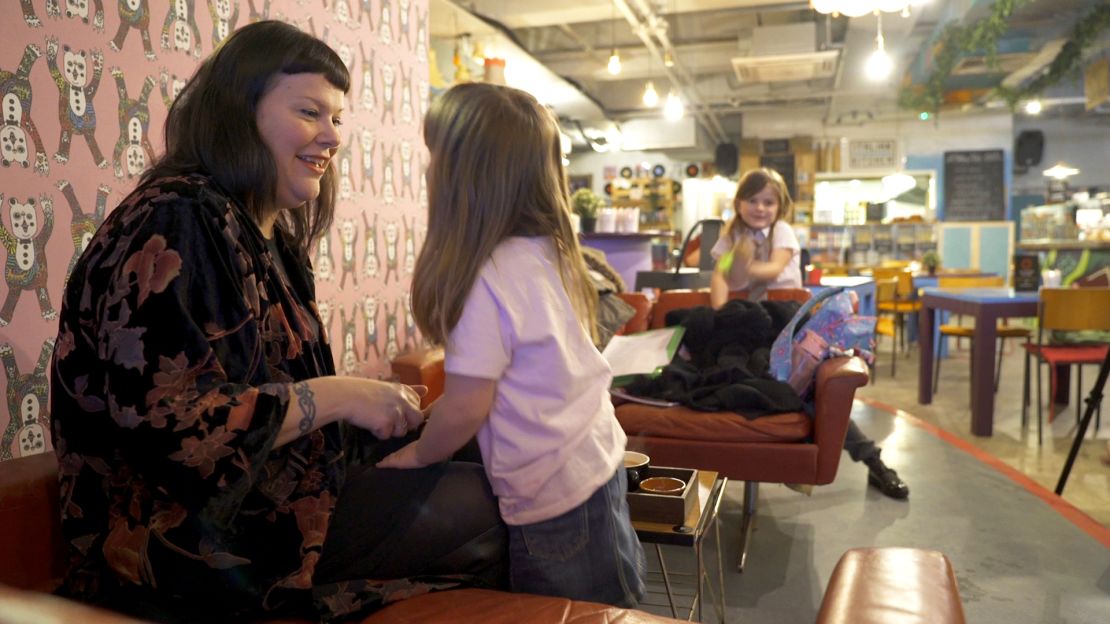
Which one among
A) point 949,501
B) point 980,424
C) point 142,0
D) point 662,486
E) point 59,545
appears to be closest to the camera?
point 59,545

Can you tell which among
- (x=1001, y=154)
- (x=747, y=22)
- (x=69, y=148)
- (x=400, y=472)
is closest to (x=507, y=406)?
(x=400, y=472)

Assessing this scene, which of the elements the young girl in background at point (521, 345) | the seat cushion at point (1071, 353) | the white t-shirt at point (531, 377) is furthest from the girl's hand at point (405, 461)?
the seat cushion at point (1071, 353)

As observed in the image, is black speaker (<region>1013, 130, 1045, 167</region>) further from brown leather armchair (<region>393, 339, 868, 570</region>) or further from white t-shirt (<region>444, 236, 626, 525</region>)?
white t-shirt (<region>444, 236, 626, 525</region>)

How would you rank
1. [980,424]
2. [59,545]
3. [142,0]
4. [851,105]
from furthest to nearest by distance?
[851,105], [980,424], [142,0], [59,545]

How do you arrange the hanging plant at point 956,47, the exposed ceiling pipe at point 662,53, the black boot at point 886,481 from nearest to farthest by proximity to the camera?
the black boot at point 886,481 → the hanging plant at point 956,47 → the exposed ceiling pipe at point 662,53

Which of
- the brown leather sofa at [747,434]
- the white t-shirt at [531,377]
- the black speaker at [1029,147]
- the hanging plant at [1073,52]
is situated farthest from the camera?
the black speaker at [1029,147]

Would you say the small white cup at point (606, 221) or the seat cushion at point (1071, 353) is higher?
the small white cup at point (606, 221)

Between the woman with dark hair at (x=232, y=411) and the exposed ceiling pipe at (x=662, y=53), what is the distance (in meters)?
5.78

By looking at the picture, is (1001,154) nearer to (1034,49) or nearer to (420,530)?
(1034,49)

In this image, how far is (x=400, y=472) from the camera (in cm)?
146

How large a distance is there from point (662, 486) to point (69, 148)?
5.40 feet

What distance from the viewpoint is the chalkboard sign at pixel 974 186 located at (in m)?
13.3

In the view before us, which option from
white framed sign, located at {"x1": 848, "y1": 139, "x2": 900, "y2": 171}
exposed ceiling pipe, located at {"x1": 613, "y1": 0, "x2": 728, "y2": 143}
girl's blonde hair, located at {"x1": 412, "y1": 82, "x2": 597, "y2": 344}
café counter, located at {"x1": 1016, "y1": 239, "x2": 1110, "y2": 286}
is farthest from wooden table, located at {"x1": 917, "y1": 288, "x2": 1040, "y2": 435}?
white framed sign, located at {"x1": 848, "y1": 139, "x2": 900, "y2": 171}

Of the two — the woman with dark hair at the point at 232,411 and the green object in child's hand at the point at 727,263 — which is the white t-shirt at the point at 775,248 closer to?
the green object in child's hand at the point at 727,263
